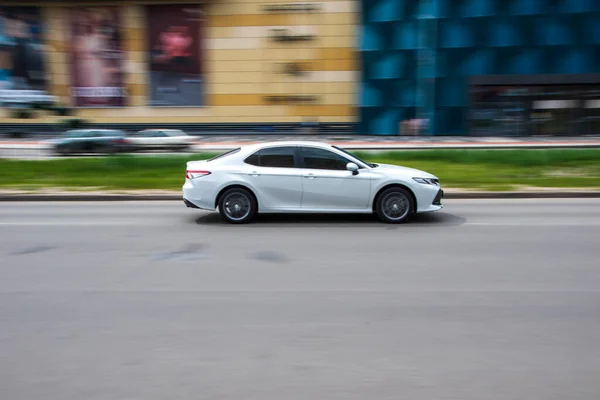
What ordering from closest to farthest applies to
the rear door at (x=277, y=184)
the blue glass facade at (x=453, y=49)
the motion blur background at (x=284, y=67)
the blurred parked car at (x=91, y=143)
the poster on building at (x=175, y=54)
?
the rear door at (x=277, y=184)
the blurred parked car at (x=91, y=143)
the blue glass facade at (x=453, y=49)
the motion blur background at (x=284, y=67)
the poster on building at (x=175, y=54)

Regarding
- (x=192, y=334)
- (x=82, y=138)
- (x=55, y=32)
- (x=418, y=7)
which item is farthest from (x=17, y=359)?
(x=55, y=32)

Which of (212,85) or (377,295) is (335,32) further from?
(377,295)

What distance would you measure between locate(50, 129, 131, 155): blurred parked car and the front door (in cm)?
1729

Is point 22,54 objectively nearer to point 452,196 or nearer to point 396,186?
point 452,196

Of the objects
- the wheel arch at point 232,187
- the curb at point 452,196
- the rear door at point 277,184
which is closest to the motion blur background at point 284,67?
the curb at point 452,196

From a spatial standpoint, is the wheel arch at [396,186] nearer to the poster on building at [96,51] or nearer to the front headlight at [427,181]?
the front headlight at [427,181]

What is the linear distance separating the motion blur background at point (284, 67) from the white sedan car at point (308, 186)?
30423mm

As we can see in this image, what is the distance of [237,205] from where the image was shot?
10.0 metres

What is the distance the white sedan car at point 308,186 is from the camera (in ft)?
32.4

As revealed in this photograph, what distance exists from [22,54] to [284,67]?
18.0 m

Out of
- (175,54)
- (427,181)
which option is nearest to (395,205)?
(427,181)

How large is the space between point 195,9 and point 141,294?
38.8 meters

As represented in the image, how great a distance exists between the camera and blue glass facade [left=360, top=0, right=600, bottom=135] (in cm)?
3781

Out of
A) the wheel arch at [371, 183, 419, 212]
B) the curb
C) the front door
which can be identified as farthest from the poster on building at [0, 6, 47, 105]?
the wheel arch at [371, 183, 419, 212]
